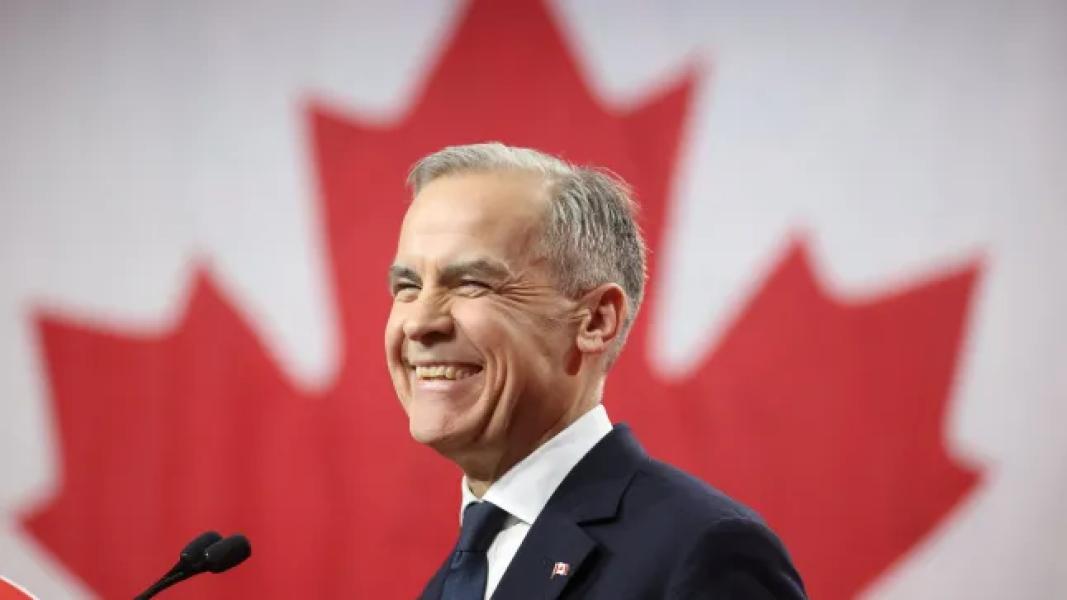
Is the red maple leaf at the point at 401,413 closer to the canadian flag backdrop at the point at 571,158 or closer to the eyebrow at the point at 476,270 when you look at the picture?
the canadian flag backdrop at the point at 571,158

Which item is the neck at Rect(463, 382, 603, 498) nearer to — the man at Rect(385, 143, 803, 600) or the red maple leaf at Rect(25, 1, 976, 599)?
the man at Rect(385, 143, 803, 600)

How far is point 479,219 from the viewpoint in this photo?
63.1 inches

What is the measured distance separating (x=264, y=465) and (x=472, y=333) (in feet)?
5.02

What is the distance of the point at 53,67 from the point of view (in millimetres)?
3057

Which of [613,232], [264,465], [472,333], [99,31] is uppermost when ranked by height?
[99,31]

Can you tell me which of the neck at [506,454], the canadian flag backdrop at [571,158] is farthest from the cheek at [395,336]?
the canadian flag backdrop at [571,158]

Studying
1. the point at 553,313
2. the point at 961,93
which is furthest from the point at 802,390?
the point at 553,313

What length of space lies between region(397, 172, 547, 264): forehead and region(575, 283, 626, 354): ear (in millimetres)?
116

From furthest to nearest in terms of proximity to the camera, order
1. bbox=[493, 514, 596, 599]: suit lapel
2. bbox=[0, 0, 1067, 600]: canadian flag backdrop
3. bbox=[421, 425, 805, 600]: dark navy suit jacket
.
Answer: bbox=[0, 0, 1067, 600]: canadian flag backdrop < bbox=[493, 514, 596, 599]: suit lapel < bbox=[421, 425, 805, 600]: dark navy suit jacket

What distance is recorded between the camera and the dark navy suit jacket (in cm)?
135

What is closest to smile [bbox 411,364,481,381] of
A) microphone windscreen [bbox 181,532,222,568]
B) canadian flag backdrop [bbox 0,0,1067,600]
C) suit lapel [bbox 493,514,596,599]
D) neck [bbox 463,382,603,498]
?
neck [bbox 463,382,603,498]

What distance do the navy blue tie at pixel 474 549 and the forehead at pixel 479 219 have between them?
1.08ft

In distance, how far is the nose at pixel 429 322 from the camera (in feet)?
5.18

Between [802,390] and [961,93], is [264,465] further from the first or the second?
[961,93]
